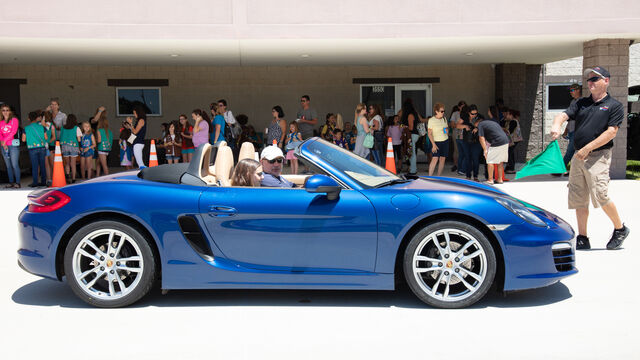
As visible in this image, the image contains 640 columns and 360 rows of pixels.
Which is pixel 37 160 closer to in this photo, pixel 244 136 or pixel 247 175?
pixel 244 136

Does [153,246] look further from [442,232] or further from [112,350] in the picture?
[442,232]

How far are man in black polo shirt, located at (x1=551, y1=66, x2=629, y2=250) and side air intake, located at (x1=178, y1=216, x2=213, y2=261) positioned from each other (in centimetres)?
358

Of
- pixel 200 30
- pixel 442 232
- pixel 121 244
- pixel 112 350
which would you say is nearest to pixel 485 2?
pixel 200 30

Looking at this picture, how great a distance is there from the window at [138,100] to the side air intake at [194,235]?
15413 millimetres

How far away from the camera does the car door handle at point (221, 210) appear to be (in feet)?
15.0

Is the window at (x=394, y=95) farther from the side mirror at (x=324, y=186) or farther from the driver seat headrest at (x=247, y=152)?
the side mirror at (x=324, y=186)

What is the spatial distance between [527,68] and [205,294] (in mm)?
16828

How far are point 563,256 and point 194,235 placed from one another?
8.73 ft

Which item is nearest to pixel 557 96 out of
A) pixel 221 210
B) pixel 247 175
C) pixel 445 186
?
pixel 445 186

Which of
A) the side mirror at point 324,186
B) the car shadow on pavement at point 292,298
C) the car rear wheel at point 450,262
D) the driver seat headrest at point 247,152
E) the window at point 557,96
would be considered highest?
the window at point 557,96

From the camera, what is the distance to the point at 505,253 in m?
4.52

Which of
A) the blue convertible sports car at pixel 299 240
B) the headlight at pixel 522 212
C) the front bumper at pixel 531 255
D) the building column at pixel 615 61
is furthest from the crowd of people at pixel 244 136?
the blue convertible sports car at pixel 299 240

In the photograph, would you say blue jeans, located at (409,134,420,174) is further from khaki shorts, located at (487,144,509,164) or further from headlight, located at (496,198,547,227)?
headlight, located at (496,198,547,227)

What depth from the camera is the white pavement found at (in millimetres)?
3871
